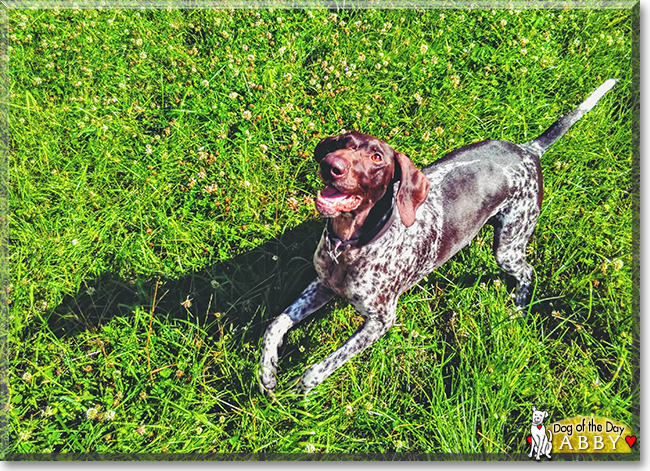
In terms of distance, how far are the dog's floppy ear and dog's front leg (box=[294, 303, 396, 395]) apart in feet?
2.75

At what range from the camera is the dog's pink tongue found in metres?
2.89

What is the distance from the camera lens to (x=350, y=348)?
11.4 feet

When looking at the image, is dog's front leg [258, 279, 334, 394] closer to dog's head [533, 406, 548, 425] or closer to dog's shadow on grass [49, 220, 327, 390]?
dog's shadow on grass [49, 220, 327, 390]

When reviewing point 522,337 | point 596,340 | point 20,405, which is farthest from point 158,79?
point 596,340

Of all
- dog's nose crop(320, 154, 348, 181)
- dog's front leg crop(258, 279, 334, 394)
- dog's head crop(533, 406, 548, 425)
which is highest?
dog's nose crop(320, 154, 348, 181)

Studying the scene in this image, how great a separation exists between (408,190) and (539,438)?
2052 mm

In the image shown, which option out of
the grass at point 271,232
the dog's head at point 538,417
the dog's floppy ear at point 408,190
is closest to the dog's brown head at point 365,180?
the dog's floppy ear at point 408,190

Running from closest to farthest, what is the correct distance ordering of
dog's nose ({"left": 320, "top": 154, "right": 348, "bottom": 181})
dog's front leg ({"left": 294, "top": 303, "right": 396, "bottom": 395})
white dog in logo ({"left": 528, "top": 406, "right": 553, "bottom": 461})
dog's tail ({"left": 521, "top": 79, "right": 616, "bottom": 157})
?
1. dog's nose ({"left": 320, "top": 154, "right": 348, "bottom": 181})
2. white dog in logo ({"left": 528, "top": 406, "right": 553, "bottom": 461})
3. dog's front leg ({"left": 294, "top": 303, "right": 396, "bottom": 395})
4. dog's tail ({"left": 521, "top": 79, "right": 616, "bottom": 157})

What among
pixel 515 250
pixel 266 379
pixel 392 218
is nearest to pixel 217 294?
pixel 266 379

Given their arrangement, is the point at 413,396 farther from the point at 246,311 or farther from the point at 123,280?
the point at 123,280

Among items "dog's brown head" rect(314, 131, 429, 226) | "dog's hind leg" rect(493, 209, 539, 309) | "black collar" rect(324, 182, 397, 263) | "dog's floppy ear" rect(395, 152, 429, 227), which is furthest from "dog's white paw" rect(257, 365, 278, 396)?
"dog's hind leg" rect(493, 209, 539, 309)

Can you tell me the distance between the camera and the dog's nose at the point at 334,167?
9.09 feet

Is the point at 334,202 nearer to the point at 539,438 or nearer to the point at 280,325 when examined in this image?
the point at 280,325

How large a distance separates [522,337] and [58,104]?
16.7 feet
